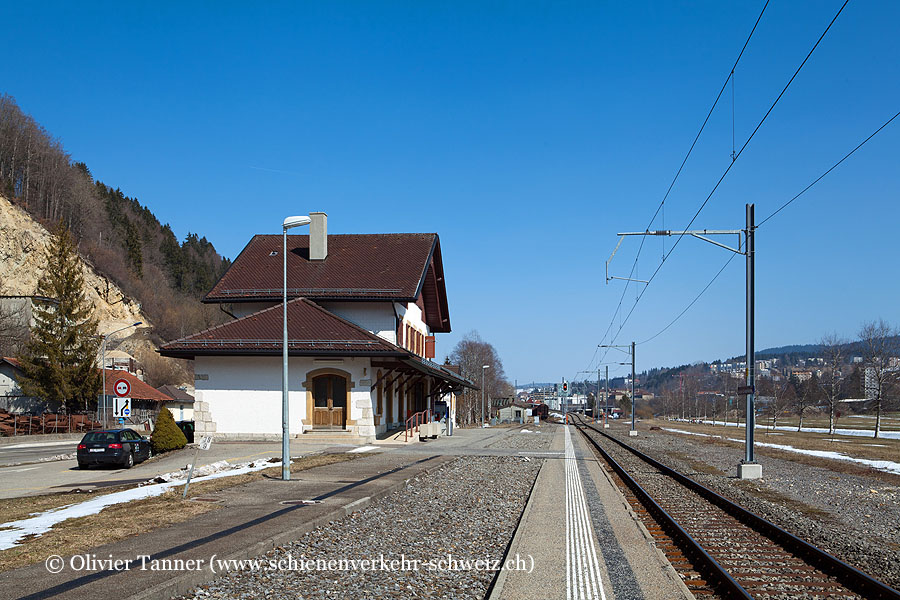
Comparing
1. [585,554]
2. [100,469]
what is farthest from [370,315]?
[585,554]

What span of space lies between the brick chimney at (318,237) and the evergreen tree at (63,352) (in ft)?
69.0

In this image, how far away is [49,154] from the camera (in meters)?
76.6

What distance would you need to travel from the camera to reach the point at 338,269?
38094 millimetres

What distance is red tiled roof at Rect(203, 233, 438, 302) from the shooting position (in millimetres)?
35875

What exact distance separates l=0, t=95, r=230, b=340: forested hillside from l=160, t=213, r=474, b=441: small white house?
32860 millimetres

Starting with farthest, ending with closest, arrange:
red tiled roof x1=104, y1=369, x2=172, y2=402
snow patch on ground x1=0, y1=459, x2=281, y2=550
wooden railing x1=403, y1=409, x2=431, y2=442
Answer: red tiled roof x1=104, y1=369, x2=172, y2=402
wooden railing x1=403, y1=409, x2=431, y2=442
snow patch on ground x1=0, y1=459, x2=281, y2=550

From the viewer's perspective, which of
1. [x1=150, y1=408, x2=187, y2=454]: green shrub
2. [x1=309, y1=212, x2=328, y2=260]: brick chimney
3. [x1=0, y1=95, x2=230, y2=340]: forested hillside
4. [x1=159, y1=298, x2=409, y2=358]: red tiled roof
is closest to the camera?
[x1=150, y1=408, x2=187, y2=454]: green shrub

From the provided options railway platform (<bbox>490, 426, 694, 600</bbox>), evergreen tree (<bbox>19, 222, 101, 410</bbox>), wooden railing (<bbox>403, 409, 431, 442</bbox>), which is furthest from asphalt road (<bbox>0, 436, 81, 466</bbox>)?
railway platform (<bbox>490, 426, 694, 600</bbox>)

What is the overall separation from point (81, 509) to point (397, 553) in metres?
6.54

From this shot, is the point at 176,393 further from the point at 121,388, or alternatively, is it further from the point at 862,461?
the point at 862,461

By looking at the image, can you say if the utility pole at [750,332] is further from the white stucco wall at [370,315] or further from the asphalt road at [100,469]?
the white stucco wall at [370,315]

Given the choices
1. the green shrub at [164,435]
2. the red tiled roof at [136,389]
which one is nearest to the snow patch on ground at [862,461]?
the green shrub at [164,435]

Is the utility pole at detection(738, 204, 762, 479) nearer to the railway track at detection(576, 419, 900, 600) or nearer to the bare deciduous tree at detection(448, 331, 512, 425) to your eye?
the railway track at detection(576, 419, 900, 600)

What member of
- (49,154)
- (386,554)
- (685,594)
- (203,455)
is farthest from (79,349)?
(685,594)
